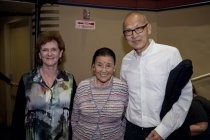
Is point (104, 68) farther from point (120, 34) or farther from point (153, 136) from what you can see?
point (120, 34)

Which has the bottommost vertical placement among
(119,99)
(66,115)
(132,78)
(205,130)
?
(205,130)

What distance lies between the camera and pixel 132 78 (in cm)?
→ 201

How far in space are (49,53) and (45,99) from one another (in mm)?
316

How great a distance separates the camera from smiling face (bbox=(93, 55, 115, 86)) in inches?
77.0

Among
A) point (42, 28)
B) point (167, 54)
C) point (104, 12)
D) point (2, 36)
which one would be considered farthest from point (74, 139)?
point (2, 36)

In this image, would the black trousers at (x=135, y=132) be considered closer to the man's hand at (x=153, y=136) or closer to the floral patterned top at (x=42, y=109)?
the man's hand at (x=153, y=136)

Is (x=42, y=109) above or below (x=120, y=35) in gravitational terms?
below

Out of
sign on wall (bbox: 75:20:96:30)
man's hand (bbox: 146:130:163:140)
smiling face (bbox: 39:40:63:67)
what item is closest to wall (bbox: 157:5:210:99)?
sign on wall (bbox: 75:20:96:30)

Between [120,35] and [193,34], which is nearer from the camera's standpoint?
[193,34]

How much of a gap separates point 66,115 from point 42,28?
5.52 ft

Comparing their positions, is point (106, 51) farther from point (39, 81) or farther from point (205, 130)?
point (205, 130)

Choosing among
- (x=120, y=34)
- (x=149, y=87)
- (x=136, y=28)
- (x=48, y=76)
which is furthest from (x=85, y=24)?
(x=149, y=87)

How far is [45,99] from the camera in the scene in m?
1.99

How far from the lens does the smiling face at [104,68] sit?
1.96 metres
